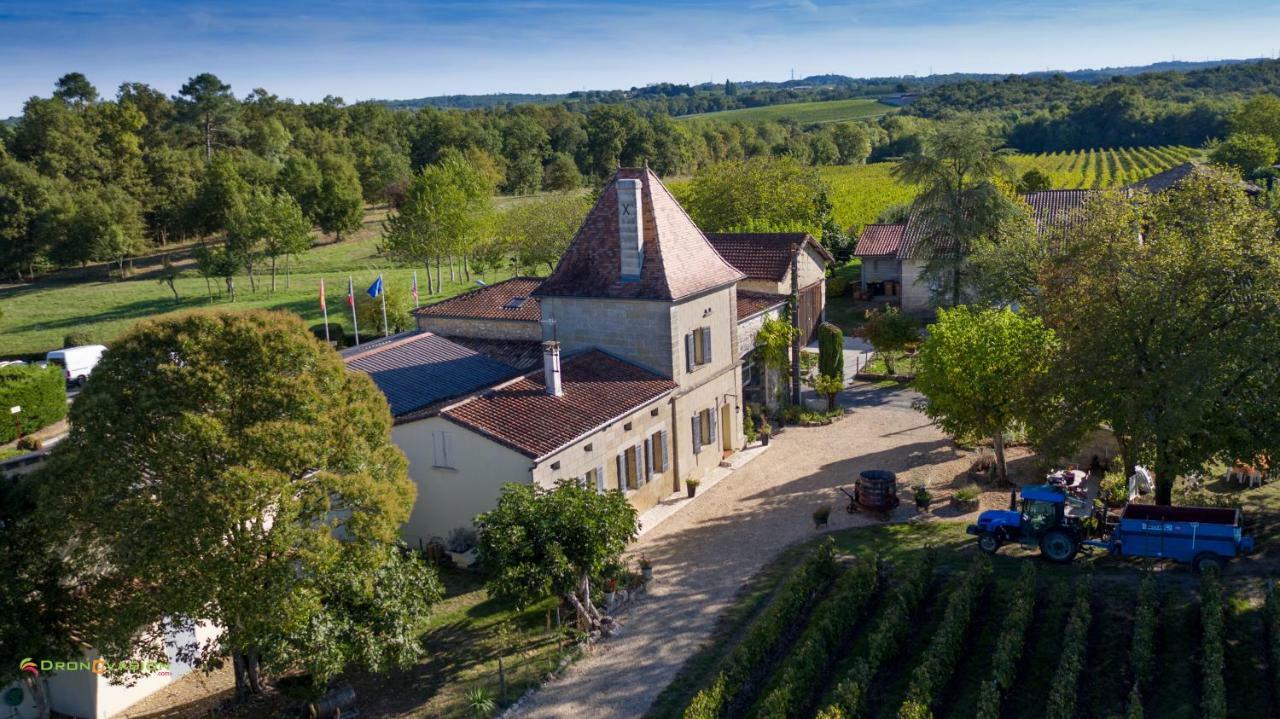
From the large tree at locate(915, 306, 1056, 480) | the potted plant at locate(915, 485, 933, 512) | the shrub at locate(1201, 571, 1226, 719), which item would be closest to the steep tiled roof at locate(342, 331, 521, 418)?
the potted plant at locate(915, 485, 933, 512)

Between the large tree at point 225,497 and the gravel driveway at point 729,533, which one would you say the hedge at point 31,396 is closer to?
the large tree at point 225,497

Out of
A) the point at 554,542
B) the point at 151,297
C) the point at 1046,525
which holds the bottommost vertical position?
the point at 1046,525

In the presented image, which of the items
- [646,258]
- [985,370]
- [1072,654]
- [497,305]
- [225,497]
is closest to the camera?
[225,497]

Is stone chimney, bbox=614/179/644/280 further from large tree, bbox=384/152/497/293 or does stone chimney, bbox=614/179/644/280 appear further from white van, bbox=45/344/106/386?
large tree, bbox=384/152/497/293

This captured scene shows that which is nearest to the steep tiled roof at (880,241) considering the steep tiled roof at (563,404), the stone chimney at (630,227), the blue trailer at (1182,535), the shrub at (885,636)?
the stone chimney at (630,227)

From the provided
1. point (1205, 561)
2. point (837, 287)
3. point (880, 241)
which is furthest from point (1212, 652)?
point (837, 287)

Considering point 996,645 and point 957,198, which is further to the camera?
point 957,198

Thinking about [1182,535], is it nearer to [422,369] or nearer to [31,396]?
[422,369]
